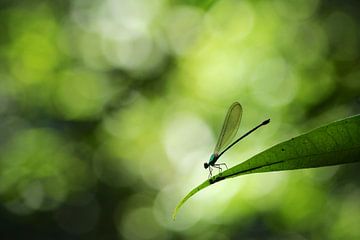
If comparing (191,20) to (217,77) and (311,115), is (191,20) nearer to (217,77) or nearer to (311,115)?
(217,77)

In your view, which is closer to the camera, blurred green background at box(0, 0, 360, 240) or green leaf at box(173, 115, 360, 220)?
green leaf at box(173, 115, 360, 220)

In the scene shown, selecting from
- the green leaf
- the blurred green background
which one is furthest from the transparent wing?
the blurred green background

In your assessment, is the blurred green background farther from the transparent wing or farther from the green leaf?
the green leaf

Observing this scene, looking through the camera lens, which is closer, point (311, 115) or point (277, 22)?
point (311, 115)

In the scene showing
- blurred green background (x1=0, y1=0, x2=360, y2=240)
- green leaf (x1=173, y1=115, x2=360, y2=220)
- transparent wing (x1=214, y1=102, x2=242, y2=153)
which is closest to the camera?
green leaf (x1=173, y1=115, x2=360, y2=220)

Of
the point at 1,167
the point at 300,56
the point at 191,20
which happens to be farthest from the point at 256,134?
the point at 1,167

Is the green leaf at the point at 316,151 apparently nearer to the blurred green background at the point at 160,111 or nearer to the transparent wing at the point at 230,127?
the transparent wing at the point at 230,127
